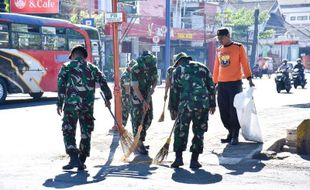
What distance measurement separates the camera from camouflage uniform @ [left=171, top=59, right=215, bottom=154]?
675cm

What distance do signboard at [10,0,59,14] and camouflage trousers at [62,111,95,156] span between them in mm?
27581

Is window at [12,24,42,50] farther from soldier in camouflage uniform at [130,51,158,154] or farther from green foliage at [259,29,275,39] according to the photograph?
green foliage at [259,29,275,39]

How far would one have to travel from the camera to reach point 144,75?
7914mm

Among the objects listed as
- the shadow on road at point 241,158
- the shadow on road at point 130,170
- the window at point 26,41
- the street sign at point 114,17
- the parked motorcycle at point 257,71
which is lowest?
the parked motorcycle at point 257,71

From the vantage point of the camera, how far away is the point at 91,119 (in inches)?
273

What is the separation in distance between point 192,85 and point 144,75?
4.34 ft

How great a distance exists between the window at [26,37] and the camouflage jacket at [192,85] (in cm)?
1236

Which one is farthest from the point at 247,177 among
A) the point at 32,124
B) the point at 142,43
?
the point at 142,43

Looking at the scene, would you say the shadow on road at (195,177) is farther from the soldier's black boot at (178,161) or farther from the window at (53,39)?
the window at (53,39)

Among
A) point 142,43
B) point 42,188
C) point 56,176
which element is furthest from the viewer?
point 142,43

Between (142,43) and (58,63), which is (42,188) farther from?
(142,43)

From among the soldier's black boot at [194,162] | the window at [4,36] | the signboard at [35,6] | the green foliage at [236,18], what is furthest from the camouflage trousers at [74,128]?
the green foliage at [236,18]

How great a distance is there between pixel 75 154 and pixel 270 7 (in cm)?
5990

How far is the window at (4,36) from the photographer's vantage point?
17628mm
